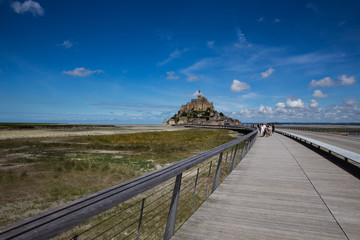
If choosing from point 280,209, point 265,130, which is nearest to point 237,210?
point 280,209

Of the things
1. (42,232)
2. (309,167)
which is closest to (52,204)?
(42,232)

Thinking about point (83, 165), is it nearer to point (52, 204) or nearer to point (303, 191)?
point (52, 204)

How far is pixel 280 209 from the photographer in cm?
403

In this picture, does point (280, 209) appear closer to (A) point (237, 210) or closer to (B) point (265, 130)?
(A) point (237, 210)

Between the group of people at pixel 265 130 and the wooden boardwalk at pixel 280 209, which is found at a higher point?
the group of people at pixel 265 130

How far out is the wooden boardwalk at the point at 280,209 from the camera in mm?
3158

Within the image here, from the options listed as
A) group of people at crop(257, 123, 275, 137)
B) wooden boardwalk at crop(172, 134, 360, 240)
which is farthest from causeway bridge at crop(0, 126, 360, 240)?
group of people at crop(257, 123, 275, 137)

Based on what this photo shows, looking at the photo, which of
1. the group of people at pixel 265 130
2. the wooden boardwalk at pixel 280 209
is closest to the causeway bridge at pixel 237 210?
the wooden boardwalk at pixel 280 209

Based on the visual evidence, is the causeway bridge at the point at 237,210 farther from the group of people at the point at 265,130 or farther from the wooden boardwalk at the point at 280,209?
the group of people at the point at 265,130

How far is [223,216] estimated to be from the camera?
12.1ft

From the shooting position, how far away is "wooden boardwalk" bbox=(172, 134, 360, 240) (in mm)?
3158

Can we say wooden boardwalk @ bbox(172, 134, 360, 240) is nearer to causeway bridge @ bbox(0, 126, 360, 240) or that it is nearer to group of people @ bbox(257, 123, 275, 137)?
causeway bridge @ bbox(0, 126, 360, 240)

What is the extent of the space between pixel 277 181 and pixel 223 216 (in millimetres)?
3083

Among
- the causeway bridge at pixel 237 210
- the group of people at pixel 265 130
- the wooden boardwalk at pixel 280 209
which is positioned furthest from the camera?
the group of people at pixel 265 130
